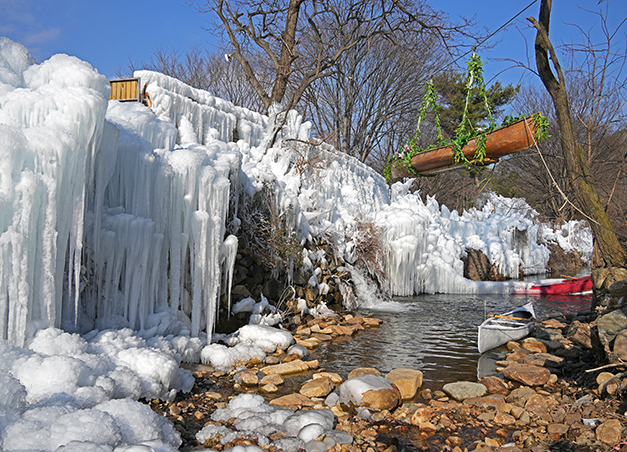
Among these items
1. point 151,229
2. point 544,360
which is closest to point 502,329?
point 544,360

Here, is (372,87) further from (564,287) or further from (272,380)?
(272,380)

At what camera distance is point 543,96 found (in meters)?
21.5

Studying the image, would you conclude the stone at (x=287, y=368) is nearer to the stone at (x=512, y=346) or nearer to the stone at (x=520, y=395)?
the stone at (x=520, y=395)

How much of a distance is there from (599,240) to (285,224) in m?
5.27

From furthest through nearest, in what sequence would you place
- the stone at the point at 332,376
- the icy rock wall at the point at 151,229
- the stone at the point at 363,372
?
1. the stone at the point at 363,372
2. the stone at the point at 332,376
3. the icy rock wall at the point at 151,229

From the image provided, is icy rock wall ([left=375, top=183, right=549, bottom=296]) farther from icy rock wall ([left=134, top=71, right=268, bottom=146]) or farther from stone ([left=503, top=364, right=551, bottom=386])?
icy rock wall ([left=134, top=71, right=268, bottom=146])

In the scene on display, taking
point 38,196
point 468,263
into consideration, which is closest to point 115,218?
point 38,196

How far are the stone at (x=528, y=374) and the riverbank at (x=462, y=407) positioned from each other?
0.01 m

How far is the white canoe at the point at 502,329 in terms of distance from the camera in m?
6.54

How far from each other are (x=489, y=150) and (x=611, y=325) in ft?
7.72

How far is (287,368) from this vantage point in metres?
5.39

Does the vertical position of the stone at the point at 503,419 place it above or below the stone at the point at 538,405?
below

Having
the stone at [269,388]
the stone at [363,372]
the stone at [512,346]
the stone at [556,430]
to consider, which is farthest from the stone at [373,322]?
the stone at [556,430]

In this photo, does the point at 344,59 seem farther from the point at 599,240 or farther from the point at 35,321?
the point at 35,321
